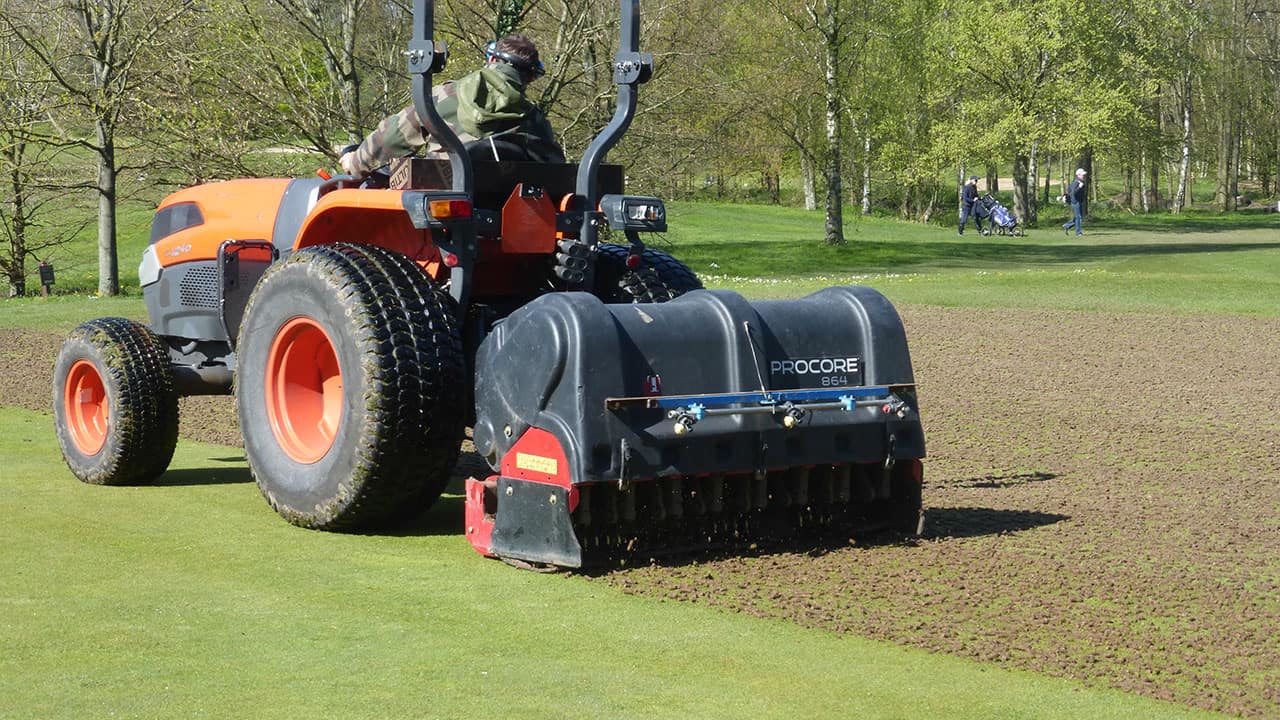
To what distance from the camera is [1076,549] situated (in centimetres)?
636

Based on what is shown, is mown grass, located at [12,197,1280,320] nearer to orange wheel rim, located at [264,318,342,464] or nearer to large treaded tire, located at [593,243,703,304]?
large treaded tire, located at [593,243,703,304]

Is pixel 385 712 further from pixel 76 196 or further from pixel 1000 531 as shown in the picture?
pixel 76 196

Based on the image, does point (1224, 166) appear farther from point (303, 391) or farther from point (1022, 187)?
point (303, 391)

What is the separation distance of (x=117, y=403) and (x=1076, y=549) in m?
4.75

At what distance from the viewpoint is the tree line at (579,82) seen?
943 inches

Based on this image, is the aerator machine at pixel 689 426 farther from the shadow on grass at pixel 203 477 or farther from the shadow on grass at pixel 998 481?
the shadow on grass at pixel 203 477

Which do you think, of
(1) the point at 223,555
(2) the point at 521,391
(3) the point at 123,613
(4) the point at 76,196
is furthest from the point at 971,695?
(4) the point at 76,196

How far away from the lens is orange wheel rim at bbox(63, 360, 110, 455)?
325 inches

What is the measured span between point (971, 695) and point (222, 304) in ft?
15.4

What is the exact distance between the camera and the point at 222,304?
7.69 m

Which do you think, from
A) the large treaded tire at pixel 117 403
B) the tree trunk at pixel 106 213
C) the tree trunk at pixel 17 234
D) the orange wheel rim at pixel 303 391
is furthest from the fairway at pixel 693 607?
the tree trunk at pixel 17 234

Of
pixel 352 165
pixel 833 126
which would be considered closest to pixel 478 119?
pixel 352 165

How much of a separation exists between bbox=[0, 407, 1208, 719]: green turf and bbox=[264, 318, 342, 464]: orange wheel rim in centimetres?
49

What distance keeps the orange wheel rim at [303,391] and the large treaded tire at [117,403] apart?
1319 mm
